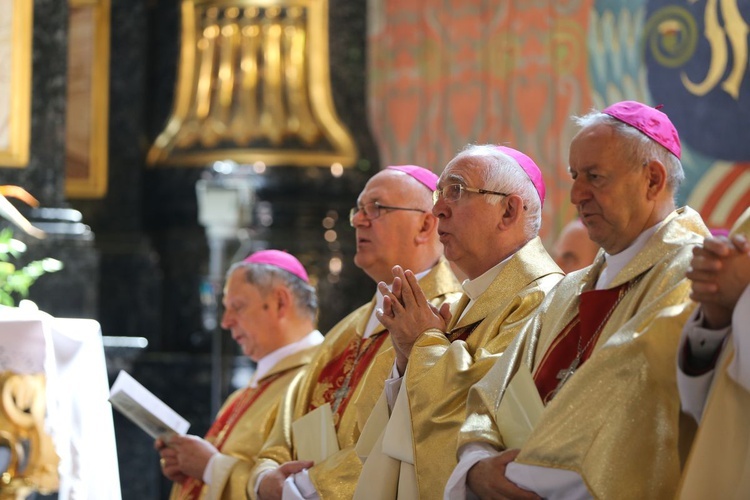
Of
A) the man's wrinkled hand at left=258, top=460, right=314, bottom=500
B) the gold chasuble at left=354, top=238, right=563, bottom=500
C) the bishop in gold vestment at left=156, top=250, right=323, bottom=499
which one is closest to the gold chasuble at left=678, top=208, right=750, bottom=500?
the gold chasuble at left=354, top=238, right=563, bottom=500

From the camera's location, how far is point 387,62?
952 centimetres

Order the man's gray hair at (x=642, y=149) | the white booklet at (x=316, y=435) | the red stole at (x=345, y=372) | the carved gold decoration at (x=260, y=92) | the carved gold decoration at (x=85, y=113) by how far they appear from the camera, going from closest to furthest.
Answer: the man's gray hair at (x=642, y=149), the white booklet at (x=316, y=435), the red stole at (x=345, y=372), the carved gold decoration at (x=260, y=92), the carved gold decoration at (x=85, y=113)

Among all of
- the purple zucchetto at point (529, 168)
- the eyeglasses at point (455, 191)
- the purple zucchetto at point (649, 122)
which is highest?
the purple zucchetto at point (649, 122)

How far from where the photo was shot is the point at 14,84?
25.1 ft

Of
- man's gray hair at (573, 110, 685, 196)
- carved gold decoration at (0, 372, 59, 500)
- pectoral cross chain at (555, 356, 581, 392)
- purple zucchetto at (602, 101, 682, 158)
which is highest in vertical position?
purple zucchetto at (602, 101, 682, 158)

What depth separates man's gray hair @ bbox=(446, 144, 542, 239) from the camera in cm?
374

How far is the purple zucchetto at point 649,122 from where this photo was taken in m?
3.10

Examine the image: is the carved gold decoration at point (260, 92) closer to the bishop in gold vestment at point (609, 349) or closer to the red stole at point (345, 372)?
the red stole at point (345, 372)

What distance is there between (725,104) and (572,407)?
18.8ft

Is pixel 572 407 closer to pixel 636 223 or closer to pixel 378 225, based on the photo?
pixel 636 223

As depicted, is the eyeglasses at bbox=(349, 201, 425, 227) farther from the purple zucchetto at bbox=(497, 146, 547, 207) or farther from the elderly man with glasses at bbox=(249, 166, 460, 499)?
the purple zucchetto at bbox=(497, 146, 547, 207)

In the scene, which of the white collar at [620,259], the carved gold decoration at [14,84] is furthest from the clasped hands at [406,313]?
the carved gold decoration at [14,84]

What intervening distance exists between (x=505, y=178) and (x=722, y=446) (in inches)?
51.8

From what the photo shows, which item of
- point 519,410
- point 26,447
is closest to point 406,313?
point 519,410
